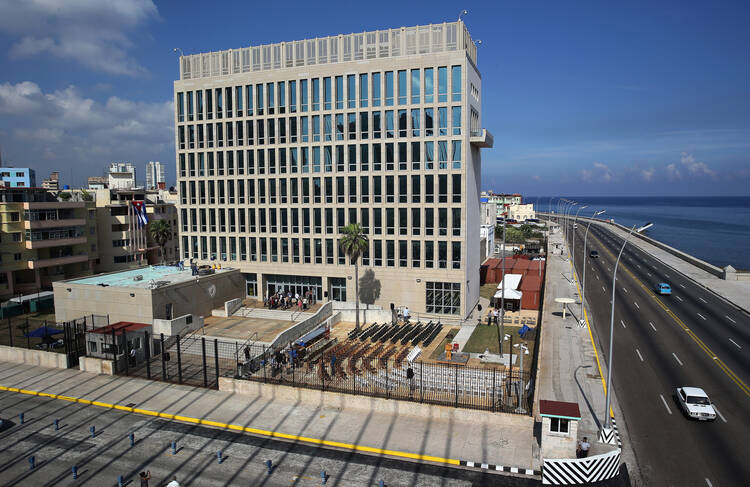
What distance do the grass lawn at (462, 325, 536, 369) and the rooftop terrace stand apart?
29437 millimetres

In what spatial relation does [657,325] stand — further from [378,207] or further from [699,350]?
[378,207]

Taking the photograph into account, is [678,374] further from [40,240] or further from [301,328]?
[40,240]

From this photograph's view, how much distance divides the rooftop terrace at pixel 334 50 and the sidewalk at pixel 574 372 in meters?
30.6

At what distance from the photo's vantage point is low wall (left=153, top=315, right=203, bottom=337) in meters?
45.4

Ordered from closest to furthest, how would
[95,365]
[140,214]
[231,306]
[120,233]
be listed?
1. [95,365]
2. [231,306]
3. [140,214]
4. [120,233]

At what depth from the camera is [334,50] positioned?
5547 centimetres

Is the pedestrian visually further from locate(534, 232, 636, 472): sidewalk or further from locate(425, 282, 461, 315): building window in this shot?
locate(425, 282, 461, 315): building window

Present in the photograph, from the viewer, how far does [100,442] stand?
1014 inches

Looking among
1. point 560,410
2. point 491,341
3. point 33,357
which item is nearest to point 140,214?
point 33,357

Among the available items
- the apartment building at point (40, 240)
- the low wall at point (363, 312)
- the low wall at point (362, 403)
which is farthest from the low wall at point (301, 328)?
the apartment building at point (40, 240)

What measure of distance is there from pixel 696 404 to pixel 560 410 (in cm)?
1060

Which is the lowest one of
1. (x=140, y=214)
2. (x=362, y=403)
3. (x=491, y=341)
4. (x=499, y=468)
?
(x=499, y=468)

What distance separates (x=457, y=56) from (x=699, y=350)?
115ft

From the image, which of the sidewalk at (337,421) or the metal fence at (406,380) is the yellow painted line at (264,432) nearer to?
the sidewalk at (337,421)
